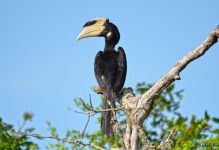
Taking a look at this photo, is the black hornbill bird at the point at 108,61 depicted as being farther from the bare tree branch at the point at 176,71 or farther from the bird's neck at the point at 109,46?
the bare tree branch at the point at 176,71

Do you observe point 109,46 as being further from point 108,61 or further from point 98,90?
point 98,90

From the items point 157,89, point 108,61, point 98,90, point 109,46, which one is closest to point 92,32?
point 109,46

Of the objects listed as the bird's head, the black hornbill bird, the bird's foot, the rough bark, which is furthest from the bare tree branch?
the bird's head

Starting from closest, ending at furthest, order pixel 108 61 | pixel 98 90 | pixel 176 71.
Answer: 1. pixel 176 71
2. pixel 108 61
3. pixel 98 90

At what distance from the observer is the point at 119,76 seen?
803 cm

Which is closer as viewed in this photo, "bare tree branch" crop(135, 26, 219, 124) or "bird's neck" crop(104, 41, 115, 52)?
"bare tree branch" crop(135, 26, 219, 124)

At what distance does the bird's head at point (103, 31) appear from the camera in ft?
27.6

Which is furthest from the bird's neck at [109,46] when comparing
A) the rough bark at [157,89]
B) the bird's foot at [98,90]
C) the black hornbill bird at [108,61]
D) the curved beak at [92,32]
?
the rough bark at [157,89]

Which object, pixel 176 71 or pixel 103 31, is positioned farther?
pixel 103 31

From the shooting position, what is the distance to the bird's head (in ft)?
27.6

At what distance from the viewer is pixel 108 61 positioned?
8.21m

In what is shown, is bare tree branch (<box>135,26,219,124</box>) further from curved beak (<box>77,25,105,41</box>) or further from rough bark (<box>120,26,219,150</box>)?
curved beak (<box>77,25,105,41</box>)

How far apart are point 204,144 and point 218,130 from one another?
466 millimetres

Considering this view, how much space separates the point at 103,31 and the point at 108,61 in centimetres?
44
